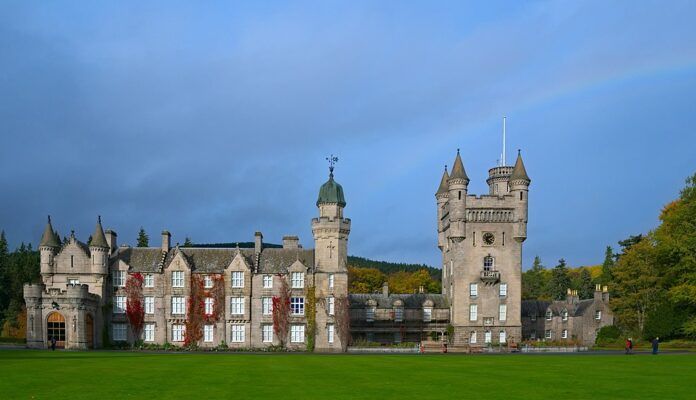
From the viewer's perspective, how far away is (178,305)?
64.8 metres

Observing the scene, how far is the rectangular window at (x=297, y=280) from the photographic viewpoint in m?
65.2

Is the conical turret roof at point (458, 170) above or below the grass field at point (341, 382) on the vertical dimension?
above

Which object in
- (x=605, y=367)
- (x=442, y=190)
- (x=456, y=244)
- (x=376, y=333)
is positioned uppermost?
(x=442, y=190)

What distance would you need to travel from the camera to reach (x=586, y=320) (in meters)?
80.1

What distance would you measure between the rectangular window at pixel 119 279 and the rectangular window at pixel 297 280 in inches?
623

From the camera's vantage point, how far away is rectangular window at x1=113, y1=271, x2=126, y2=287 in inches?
2534

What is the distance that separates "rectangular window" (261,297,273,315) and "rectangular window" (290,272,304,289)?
2.59 meters

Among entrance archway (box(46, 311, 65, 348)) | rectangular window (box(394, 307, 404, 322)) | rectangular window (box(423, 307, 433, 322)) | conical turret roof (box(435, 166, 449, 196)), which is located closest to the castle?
entrance archway (box(46, 311, 65, 348))

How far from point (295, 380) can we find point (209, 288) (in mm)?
40915

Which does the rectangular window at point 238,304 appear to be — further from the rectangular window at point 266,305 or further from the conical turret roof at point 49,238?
the conical turret roof at point 49,238

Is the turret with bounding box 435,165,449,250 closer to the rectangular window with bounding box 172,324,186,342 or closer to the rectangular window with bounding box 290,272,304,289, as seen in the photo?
the rectangular window with bounding box 290,272,304,289

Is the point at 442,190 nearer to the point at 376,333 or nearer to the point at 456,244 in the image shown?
the point at 456,244

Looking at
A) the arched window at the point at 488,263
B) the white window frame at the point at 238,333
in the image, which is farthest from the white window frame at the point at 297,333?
the arched window at the point at 488,263

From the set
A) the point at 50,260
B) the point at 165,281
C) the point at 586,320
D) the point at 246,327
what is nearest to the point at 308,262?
the point at 246,327
